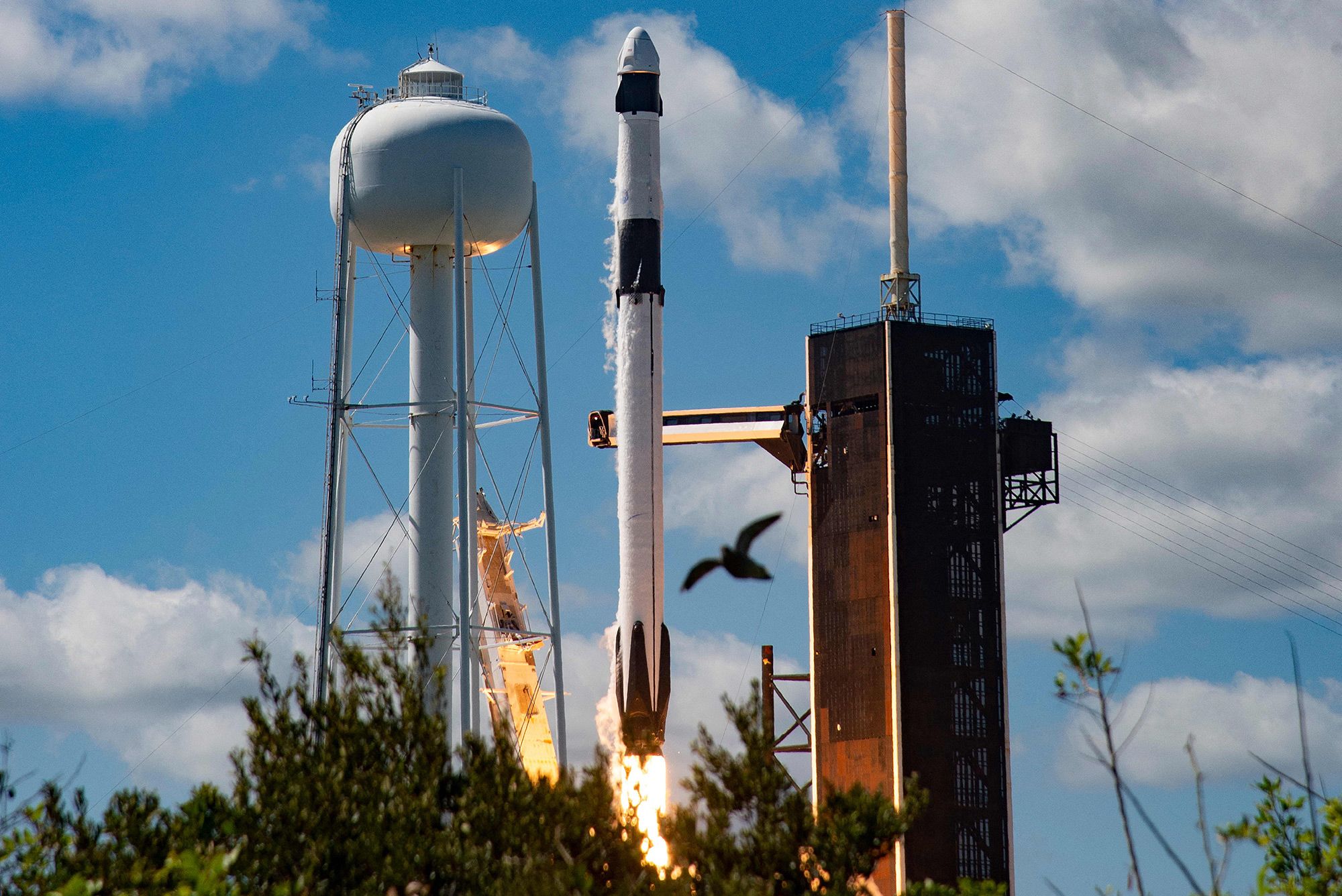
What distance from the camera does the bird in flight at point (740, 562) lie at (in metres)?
29.5

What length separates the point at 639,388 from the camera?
55875 mm

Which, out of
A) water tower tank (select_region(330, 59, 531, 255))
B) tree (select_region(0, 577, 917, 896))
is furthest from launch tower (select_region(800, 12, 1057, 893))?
tree (select_region(0, 577, 917, 896))

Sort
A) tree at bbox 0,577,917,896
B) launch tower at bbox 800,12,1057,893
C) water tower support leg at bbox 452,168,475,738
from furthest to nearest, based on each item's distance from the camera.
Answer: launch tower at bbox 800,12,1057,893
water tower support leg at bbox 452,168,475,738
tree at bbox 0,577,917,896

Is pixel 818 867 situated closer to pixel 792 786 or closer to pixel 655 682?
pixel 792 786

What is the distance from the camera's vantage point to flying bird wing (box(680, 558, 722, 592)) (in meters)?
31.2

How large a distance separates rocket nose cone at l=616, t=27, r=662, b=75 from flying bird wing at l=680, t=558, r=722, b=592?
91.3 feet

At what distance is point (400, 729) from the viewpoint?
3338 centimetres

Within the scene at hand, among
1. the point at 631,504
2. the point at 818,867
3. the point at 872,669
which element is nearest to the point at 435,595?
the point at 631,504

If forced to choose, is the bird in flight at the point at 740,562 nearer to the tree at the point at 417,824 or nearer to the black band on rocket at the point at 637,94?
the tree at the point at 417,824

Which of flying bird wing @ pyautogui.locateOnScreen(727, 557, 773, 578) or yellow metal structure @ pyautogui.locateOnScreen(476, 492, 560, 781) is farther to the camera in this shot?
yellow metal structure @ pyautogui.locateOnScreen(476, 492, 560, 781)

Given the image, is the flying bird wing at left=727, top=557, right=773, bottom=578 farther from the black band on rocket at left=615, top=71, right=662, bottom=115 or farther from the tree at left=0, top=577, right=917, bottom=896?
the black band on rocket at left=615, top=71, right=662, bottom=115

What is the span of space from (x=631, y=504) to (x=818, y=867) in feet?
78.0

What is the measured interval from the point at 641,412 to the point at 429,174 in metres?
9.10

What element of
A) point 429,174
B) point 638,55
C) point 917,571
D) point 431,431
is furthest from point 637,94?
point 917,571
